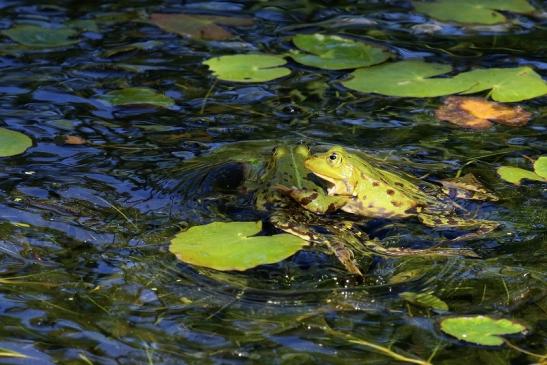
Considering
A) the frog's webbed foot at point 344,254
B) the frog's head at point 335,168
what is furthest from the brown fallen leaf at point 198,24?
the frog's webbed foot at point 344,254

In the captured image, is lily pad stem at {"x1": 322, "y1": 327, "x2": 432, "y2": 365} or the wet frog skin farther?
the wet frog skin

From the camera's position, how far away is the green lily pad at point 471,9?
6082mm

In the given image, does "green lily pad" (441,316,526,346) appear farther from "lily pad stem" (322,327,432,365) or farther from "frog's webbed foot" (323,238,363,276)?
"frog's webbed foot" (323,238,363,276)

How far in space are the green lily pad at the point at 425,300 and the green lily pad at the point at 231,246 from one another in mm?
421

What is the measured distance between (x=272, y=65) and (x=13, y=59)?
147 centimetres

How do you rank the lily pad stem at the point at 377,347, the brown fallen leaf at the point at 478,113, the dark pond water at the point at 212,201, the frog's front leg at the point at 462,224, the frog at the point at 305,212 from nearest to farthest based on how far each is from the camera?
the lily pad stem at the point at 377,347
the dark pond water at the point at 212,201
the frog at the point at 305,212
the frog's front leg at the point at 462,224
the brown fallen leaf at the point at 478,113

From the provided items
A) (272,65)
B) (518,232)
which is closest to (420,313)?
(518,232)

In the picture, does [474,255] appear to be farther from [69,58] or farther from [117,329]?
[69,58]

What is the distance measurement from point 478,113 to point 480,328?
2.03 meters

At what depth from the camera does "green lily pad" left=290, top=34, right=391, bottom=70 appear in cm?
539

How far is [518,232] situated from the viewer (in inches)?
144

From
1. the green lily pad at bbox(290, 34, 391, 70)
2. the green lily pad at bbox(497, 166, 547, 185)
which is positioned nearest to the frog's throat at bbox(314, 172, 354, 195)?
the green lily pad at bbox(497, 166, 547, 185)

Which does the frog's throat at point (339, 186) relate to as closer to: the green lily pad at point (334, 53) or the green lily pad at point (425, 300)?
the green lily pad at point (425, 300)

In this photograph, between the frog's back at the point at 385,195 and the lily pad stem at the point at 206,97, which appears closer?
the frog's back at the point at 385,195
